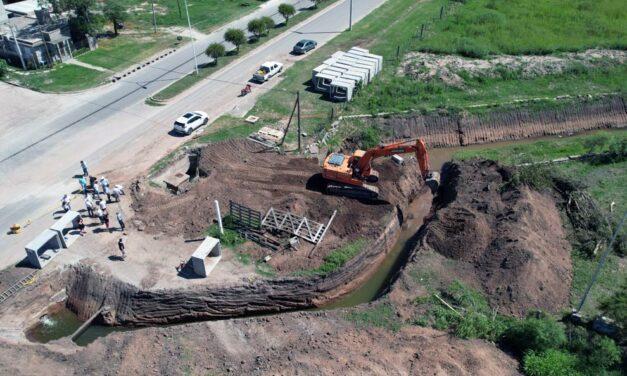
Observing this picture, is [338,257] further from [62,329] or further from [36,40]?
[36,40]

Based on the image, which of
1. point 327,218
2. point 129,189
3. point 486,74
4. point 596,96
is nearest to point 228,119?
point 129,189

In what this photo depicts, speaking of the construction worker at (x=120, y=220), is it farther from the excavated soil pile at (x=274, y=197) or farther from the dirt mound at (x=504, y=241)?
the dirt mound at (x=504, y=241)

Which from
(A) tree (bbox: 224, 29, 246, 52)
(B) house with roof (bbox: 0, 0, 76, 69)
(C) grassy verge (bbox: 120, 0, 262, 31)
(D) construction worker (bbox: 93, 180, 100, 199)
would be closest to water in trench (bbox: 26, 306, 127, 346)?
(D) construction worker (bbox: 93, 180, 100, 199)

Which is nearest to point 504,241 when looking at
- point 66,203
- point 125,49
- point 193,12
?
point 66,203

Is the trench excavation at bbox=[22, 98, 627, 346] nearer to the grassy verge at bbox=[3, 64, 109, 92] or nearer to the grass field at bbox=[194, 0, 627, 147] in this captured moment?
the grass field at bbox=[194, 0, 627, 147]

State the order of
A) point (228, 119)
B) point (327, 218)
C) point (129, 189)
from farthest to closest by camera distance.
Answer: point (228, 119)
point (129, 189)
point (327, 218)

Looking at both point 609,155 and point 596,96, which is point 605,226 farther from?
point 596,96

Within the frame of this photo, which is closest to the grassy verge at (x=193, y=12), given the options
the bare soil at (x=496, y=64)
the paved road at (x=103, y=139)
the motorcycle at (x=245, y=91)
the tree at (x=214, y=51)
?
the paved road at (x=103, y=139)
